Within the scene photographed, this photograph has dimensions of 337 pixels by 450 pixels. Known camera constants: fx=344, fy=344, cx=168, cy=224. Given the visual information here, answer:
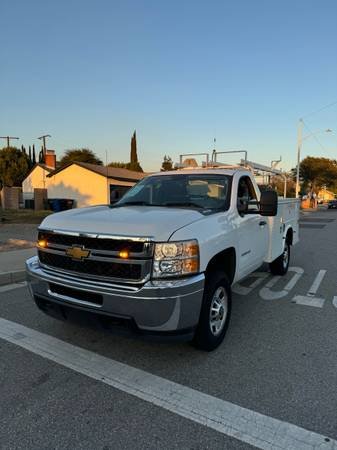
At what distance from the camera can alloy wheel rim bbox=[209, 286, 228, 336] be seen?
11.8 ft

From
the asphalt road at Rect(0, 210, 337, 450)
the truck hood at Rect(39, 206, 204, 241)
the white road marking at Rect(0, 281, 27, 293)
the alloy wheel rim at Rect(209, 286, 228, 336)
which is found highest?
the truck hood at Rect(39, 206, 204, 241)

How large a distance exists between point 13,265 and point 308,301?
574 cm

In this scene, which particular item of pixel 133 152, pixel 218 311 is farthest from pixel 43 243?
pixel 133 152

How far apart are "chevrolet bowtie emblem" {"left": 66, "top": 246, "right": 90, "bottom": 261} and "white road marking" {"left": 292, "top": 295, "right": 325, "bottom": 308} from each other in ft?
11.8

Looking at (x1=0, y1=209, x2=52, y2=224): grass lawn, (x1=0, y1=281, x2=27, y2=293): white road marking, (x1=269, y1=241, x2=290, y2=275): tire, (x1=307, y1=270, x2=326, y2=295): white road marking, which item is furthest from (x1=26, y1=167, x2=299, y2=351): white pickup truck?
(x1=0, y1=209, x2=52, y2=224): grass lawn

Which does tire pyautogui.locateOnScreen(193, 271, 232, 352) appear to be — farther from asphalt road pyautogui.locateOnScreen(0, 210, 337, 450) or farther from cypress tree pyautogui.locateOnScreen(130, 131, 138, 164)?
cypress tree pyautogui.locateOnScreen(130, 131, 138, 164)

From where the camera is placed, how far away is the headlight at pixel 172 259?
296 centimetres

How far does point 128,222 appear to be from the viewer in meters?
3.16

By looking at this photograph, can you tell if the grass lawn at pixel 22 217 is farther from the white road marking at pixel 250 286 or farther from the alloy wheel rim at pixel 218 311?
the alloy wheel rim at pixel 218 311

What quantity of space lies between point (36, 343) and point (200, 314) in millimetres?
1894

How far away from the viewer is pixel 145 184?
5086 millimetres

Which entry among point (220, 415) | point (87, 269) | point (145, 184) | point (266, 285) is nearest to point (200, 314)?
point (220, 415)

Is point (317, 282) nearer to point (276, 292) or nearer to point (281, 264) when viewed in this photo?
point (281, 264)

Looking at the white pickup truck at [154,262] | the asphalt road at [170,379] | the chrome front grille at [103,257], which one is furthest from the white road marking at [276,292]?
the chrome front grille at [103,257]
